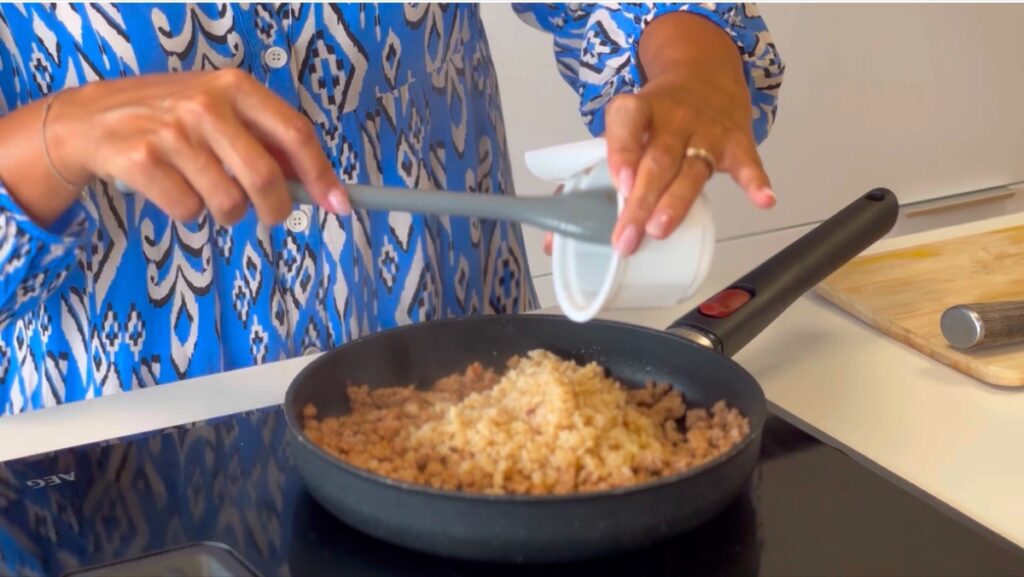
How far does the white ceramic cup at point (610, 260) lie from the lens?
0.67 meters

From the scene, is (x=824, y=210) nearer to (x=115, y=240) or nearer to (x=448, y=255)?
(x=448, y=255)

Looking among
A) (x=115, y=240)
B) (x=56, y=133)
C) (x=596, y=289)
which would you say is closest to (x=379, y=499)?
(x=596, y=289)

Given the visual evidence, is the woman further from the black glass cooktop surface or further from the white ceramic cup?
the black glass cooktop surface

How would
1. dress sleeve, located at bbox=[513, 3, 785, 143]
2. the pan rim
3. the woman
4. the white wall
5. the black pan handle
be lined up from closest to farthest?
the pan rim, the woman, the black pan handle, dress sleeve, located at bbox=[513, 3, 785, 143], the white wall

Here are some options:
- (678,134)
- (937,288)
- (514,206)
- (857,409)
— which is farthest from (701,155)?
(937,288)

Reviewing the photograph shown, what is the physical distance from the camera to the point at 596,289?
717mm

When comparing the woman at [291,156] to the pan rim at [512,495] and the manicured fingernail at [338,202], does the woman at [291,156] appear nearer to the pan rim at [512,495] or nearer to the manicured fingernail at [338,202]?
the manicured fingernail at [338,202]

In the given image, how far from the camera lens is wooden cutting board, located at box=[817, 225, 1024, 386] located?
0.89m

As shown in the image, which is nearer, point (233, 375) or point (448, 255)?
point (233, 375)

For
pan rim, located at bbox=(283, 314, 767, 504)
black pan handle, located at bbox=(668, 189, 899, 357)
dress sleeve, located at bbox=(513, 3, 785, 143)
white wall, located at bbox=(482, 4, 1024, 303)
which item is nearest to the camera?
pan rim, located at bbox=(283, 314, 767, 504)

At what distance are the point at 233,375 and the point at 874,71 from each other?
1.62 metres

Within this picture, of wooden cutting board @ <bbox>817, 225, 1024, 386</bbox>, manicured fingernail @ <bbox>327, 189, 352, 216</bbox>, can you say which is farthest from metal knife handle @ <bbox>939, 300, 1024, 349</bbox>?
manicured fingernail @ <bbox>327, 189, 352, 216</bbox>

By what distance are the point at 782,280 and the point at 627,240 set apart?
28 cm

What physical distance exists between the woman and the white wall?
836mm
